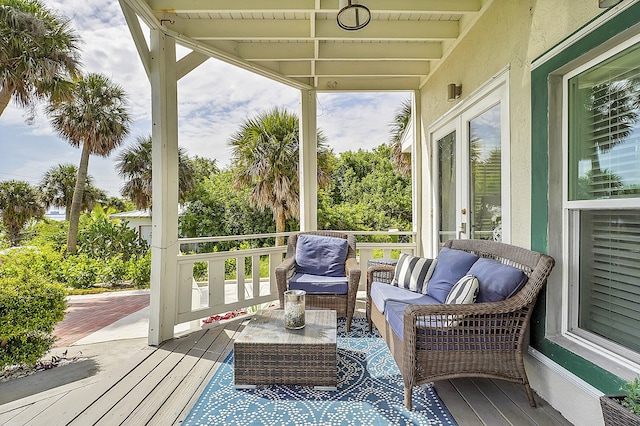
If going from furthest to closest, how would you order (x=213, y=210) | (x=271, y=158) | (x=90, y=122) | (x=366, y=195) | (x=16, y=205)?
(x=213, y=210)
(x=366, y=195)
(x=271, y=158)
(x=90, y=122)
(x=16, y=205)

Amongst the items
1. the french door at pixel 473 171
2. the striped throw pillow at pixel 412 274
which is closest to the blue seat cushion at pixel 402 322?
the striped throw pillow at pixel 412 274

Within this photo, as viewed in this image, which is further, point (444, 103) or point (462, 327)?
point (444, 103)

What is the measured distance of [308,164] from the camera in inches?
178

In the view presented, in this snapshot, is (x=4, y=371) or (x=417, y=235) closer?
(x=4, y=371)

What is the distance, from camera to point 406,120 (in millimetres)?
8648

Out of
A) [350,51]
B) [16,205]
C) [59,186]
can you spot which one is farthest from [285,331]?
[59,186]

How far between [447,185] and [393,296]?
6.06 ft

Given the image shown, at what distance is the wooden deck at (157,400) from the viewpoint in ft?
6.03

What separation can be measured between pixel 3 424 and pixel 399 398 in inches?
87.0

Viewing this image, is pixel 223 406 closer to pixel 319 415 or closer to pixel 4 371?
pixel 319 415

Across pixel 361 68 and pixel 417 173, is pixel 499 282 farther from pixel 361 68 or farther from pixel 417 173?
pixel 361 68

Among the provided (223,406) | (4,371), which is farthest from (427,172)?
(4,371)

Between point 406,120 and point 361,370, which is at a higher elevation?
point 406,120

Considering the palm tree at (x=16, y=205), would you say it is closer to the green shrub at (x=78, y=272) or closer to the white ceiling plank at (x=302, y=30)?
the green shrub at (x=78, y=272)
